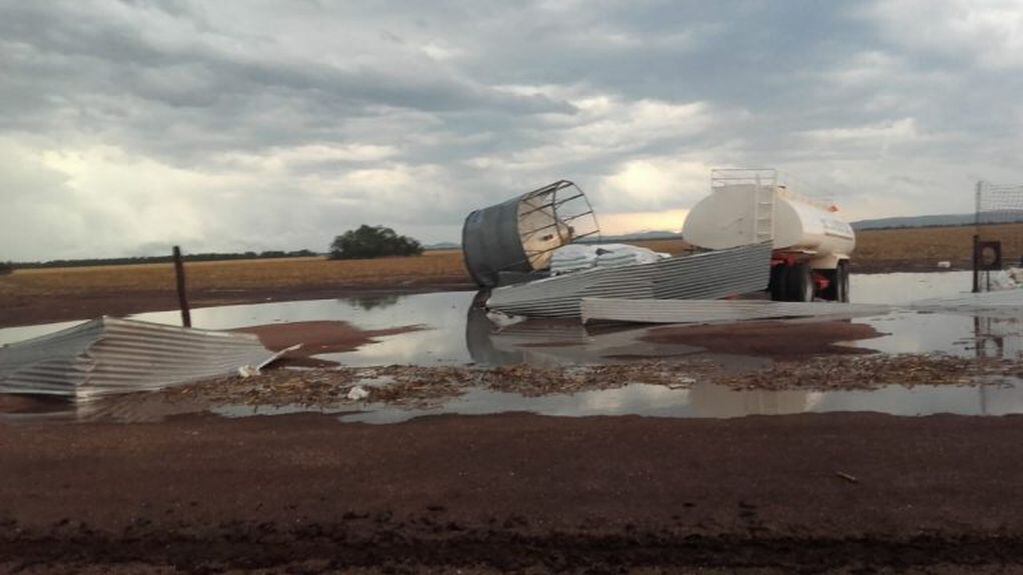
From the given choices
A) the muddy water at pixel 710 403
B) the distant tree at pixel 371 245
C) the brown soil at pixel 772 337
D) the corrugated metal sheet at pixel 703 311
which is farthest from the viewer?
the distant tree at pixel 371 245

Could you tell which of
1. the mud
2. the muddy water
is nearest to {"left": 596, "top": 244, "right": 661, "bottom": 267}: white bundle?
the mud

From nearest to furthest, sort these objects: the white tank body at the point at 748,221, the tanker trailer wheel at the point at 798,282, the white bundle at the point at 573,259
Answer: the white tank body at the point at 748,221 → the white bundle at the point at 573,259 → the tanker trailer wheel at the point at 798,282

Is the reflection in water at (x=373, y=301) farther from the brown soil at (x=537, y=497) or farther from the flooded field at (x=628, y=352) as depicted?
the brown soil at (x=537, y=497)

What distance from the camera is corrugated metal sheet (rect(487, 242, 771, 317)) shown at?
Result: 18.1 m

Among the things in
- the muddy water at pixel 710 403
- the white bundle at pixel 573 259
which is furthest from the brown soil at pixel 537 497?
the white bundle at pixel 573 259

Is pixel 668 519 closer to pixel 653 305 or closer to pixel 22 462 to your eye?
pixel 22 462

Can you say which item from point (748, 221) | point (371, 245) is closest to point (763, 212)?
point (748, 221)

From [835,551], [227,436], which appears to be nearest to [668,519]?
[835,551]

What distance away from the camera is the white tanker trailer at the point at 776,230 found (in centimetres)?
1995

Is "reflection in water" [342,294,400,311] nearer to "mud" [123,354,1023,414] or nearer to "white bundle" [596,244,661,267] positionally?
"white bundle" [596,244,661,267]

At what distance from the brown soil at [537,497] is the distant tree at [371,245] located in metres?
92.8

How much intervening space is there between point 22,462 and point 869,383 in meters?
8.85

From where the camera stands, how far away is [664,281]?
18.2 metres

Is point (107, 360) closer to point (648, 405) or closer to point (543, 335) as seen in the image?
point (648, 405)
